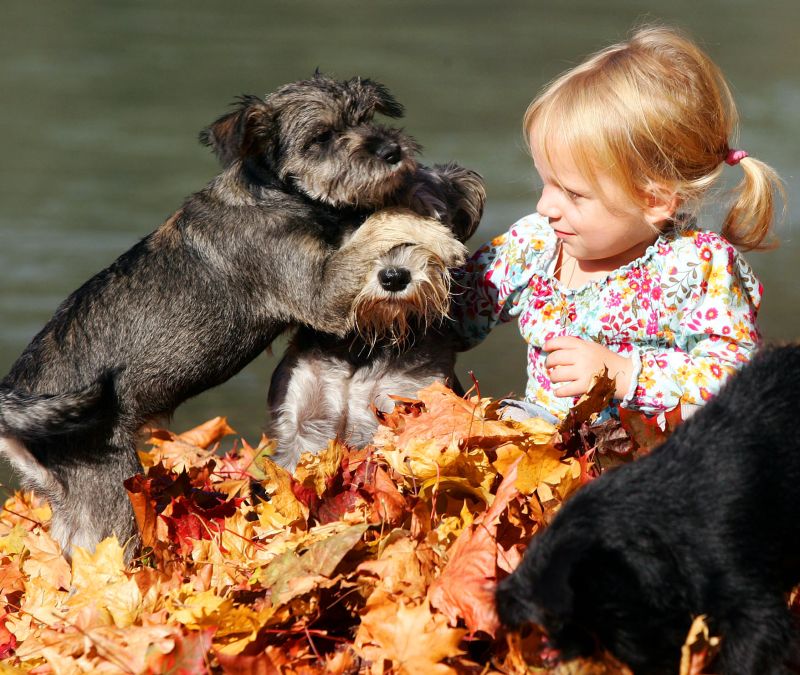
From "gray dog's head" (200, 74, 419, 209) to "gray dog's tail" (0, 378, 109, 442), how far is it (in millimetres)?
956

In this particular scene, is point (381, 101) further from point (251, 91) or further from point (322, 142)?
point (251, 91)

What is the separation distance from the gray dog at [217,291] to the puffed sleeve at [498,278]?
0.45 m

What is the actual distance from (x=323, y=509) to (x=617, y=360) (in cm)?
111

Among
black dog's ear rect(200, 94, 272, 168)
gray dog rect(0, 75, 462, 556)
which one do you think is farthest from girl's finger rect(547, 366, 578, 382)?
black dog's ear rect(200, 94, 272, 168)

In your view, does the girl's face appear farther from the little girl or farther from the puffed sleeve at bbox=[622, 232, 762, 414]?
the puffed sleeve at bbox=[622, 232, 762, 414]

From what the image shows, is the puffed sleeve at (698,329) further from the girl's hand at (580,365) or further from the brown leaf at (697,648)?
the brown leaf at (697,648)

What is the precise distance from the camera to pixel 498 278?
4.25 m

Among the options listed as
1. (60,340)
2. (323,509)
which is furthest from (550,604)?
(60,340)

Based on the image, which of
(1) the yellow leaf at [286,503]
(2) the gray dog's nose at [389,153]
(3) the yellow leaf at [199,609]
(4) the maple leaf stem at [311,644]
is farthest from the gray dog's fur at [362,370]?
(4) the maple leaf stem at [311,644]

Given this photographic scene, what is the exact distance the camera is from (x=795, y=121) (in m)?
10.3

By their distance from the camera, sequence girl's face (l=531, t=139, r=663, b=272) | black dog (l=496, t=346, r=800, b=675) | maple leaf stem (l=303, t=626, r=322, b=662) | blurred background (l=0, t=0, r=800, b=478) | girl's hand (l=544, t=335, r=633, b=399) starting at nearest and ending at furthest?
black dog (l=496, t=346, r=800, b=675), maple leaf stem (l=303, t=626, r=322, b=662), girl's hand (l=544, t=335, r=633, b=399), girl's face (l=531, t=139, r=663, b=272), blurred background (l=0, t=0, r=800, b=478)

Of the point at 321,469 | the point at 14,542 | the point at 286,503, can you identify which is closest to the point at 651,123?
the point at 321,469

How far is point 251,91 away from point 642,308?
757cm

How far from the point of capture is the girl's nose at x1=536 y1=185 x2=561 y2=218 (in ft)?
12.7
